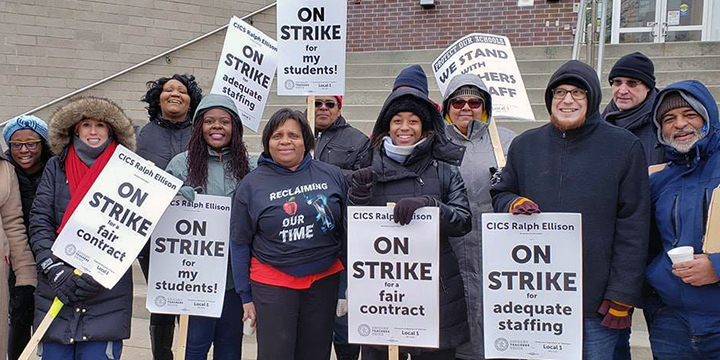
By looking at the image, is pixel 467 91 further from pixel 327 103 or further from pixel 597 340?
pixel 597 340

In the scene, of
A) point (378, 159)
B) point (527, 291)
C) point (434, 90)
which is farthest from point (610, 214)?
point (434, 90)

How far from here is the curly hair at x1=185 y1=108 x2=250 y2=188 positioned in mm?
3529

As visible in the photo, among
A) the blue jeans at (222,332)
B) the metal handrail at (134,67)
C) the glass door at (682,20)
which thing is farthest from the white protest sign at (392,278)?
the glass door at (682,20)

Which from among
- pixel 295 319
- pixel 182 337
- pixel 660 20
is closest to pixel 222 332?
pixel 182 337

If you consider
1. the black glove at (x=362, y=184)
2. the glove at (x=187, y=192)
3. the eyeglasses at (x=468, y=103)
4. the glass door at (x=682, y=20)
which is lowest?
the glove at (x=187, y=192)

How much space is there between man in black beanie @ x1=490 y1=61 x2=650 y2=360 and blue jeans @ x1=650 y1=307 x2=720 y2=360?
0.16m

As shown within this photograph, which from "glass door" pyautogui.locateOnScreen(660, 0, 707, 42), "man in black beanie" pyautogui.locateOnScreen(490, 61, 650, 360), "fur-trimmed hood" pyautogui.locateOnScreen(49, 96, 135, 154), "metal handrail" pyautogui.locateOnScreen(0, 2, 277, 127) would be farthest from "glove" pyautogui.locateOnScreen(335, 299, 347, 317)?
"glass door" pyautogui.locateOnScreen(660, 0, 707, 42)

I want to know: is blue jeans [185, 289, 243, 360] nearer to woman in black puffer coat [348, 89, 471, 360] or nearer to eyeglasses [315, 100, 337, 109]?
woman in black puffer coat [348, 89, 471, 360]

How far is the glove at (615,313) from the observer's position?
273 centimetres

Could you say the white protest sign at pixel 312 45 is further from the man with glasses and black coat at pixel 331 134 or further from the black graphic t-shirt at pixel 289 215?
the black graphic t-shirt at pixel 289 215

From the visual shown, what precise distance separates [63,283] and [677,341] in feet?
9.19

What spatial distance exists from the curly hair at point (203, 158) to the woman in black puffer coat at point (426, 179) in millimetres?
851

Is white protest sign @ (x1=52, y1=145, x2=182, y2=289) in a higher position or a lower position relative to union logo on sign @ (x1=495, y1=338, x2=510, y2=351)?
higher

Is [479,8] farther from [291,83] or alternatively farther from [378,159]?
[378,159]
